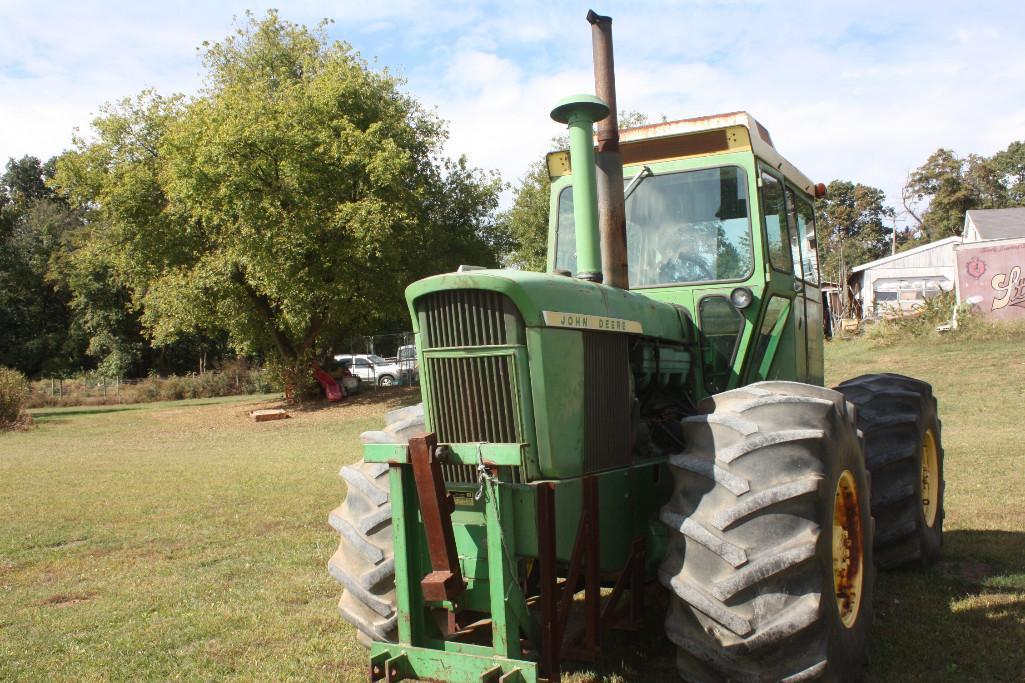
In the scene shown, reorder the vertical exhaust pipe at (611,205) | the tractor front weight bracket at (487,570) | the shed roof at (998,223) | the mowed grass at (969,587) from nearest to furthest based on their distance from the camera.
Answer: the tractor front weight bracket at (487,570)
the mowed grass at (969,587)
the vertical exhaust pipe at (611,205)
the shed roof at (998,223)

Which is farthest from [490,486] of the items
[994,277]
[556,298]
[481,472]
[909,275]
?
[909,275]

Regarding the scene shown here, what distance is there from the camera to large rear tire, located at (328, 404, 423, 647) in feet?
13.3

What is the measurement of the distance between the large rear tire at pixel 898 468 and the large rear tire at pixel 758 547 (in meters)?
2.14

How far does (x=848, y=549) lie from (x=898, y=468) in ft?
5.96

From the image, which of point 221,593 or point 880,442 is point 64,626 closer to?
point 221,593

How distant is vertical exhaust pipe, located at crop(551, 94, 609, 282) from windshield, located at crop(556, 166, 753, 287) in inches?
43.2

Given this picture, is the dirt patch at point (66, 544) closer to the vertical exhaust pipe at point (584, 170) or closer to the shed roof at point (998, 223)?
the vertical exhaust pipe at point (584, 170)

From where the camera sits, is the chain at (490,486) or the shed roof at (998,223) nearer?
the chain at (490,486)

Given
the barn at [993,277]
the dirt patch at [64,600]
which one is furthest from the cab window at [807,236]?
the barn at [993,277]

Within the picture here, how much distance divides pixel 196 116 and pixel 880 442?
25.5 metres

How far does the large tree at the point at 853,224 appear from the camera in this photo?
6644 centimetres

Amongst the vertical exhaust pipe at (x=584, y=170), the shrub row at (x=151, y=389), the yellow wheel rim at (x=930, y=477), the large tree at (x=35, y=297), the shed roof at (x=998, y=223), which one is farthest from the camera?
the large tree at (x=35, y=297)

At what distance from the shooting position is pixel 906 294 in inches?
1526

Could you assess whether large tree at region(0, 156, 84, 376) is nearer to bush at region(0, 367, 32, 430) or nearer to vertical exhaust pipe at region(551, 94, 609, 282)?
bush at region(0, 367, 32, 430)
